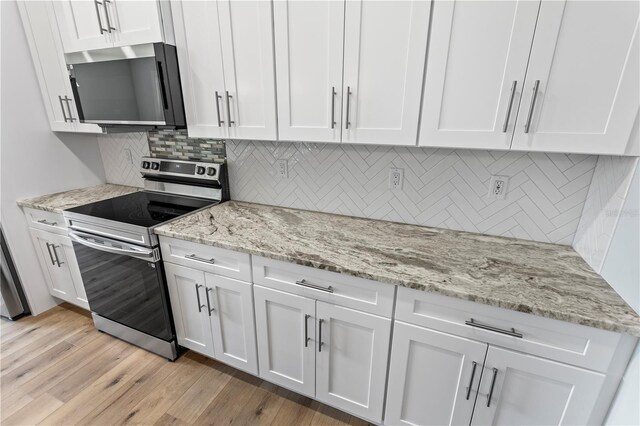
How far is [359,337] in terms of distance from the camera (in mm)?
1367

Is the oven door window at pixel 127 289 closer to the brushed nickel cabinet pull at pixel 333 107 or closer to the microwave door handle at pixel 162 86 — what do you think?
the microwave door handle at pixel 162 86

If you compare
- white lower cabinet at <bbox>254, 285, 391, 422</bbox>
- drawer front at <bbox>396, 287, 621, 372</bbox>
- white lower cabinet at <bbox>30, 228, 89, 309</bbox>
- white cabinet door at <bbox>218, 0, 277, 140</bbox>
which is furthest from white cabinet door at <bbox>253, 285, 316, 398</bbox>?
white lower cabinet at <bbox>30, 228, 89, 309</bbox>

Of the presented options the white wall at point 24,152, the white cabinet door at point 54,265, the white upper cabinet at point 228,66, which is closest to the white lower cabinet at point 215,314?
the white upper cabinet at point 228,66

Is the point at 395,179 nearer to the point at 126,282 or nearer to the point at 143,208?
the point at 143,208

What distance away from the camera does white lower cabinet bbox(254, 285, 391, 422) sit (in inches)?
53.3

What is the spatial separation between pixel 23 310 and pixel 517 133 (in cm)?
349

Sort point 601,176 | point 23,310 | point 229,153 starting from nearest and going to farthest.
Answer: point 601,176 → point 229,153 → point 23,310

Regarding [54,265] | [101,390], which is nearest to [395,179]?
[101,390]

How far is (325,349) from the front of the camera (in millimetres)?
1458

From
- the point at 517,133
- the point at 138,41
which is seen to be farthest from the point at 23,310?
the point at 517,133

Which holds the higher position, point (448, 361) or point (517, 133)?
point (517, 133)

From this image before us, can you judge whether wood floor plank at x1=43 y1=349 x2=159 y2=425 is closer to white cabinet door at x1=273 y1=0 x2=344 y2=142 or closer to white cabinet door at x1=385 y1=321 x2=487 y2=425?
white cabinet door at x1=385 y1=321 x2=487 y2=425

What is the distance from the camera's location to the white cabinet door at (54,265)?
2227 mm

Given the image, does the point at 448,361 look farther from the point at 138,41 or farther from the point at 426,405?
the point at 138,41
